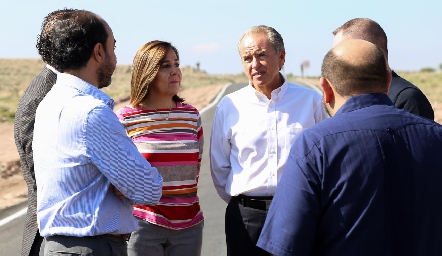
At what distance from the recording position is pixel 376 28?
523 cm

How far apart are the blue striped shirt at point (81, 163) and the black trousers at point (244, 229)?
1.36m

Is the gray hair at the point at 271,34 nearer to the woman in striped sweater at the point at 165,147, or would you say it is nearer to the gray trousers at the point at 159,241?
the woman in striped sweater at the point at 165,147

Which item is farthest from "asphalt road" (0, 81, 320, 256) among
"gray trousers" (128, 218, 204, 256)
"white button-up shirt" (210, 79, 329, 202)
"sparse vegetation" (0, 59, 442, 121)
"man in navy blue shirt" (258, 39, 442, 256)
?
"sparse vegetation" (0, 59, 442, 121)

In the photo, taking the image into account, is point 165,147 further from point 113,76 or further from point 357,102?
point 113,76

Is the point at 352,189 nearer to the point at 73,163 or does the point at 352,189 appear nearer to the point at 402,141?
the point at 402,141

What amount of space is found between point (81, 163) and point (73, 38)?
61cm

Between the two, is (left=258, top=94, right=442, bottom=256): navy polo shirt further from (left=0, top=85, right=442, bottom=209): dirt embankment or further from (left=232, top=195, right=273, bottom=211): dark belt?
(left=0, top=85, right=442, bottom=209): dirt embankment

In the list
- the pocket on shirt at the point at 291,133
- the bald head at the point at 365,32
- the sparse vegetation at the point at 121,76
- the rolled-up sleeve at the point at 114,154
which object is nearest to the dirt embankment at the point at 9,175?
the pocket on shirt at the point at 291,133

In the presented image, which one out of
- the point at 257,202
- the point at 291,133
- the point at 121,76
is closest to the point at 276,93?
the point at 291,133

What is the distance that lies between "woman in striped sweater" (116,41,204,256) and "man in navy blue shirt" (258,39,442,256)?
1542mm

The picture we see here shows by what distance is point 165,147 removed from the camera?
4.71m

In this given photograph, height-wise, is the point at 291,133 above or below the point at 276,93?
below

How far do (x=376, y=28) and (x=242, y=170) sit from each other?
4.59 feet

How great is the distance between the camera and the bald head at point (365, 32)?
5.17 meters
